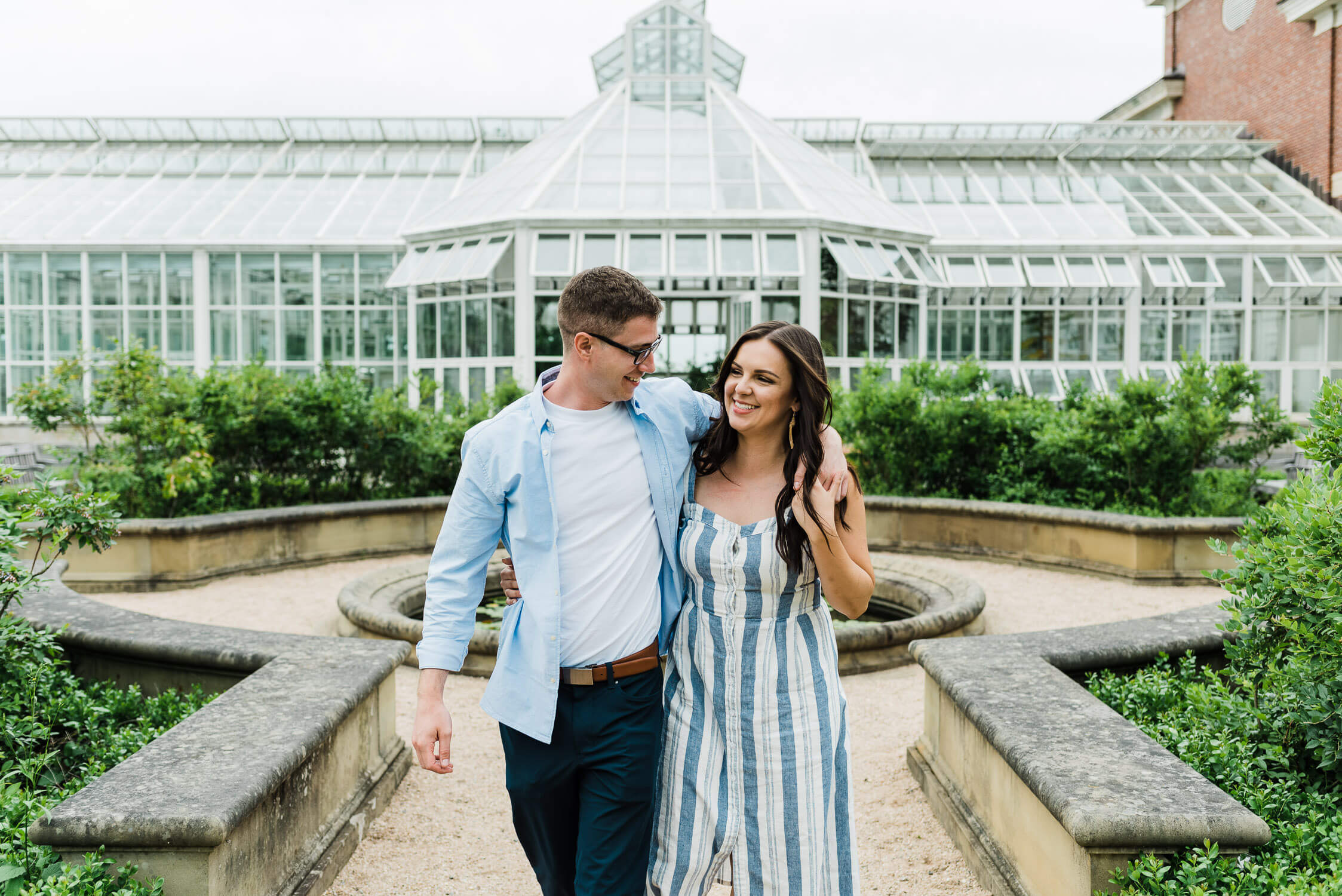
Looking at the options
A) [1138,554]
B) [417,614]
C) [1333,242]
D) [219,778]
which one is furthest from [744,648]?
[1333,242]

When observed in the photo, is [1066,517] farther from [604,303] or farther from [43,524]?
[43,524]

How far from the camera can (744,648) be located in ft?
7.03

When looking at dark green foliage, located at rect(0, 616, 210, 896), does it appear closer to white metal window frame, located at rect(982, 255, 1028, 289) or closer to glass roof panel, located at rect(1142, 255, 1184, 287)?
white metal window frame, located at rect(982, 255, 1028, 289)

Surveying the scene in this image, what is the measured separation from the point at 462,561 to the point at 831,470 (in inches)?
33.7

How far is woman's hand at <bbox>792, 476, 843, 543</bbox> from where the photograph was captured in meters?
2.04

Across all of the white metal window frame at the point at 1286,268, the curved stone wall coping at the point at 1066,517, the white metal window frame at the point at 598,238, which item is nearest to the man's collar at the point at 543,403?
the curved stone wall coping at the point at 1066,517

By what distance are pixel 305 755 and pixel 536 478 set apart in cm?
125

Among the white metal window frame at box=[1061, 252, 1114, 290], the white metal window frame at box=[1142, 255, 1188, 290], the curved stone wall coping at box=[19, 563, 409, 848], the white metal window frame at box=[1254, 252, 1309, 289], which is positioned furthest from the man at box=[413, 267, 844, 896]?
the white metal window frame at box=[1254, 252, 1309, 289]

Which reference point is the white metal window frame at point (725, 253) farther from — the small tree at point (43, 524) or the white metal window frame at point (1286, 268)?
the small tree at point (43, 524)

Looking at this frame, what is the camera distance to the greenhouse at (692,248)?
17.0 meters

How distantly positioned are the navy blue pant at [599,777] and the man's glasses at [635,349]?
708 millimetres

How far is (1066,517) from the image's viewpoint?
805 centimetres

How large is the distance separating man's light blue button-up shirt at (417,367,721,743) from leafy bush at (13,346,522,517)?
274 inches

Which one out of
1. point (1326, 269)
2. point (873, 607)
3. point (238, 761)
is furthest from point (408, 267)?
point (1326, 269)
